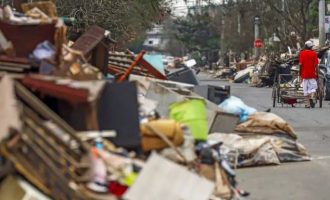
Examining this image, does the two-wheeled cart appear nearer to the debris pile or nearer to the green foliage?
the debris pile

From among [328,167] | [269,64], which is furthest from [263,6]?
[328,167]

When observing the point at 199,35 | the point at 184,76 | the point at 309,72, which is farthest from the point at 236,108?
the point at 199,35

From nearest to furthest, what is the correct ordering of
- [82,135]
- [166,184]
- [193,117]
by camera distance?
[166,184] < [82,135] < [193,117]

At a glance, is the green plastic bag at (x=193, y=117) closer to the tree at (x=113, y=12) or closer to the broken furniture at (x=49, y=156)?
the broken furniture at (x=49, y=156)

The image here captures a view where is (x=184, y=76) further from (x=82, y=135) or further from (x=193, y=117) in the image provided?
(x=82, y=135)

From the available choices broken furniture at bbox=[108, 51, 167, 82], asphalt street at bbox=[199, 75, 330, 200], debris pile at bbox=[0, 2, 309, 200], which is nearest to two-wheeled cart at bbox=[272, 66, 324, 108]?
asphalt street at bbox=[199, 75, 330, 200]

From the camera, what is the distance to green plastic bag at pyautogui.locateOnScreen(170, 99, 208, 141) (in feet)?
23.0

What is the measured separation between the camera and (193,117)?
7.11 metres

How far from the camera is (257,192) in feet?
31.0

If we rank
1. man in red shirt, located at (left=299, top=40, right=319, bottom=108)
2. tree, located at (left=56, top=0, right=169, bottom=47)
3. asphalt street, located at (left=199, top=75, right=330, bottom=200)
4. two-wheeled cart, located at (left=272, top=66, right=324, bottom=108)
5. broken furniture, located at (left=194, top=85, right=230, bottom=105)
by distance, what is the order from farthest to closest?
tree, located at (left=56, top=0, right=169, bottom=47) → two-wheeled cart, located at (left=272, top=66, right=324, bottom=108) → man in red shirt, located at (left=299, top=40, right=319, bottom=108) → broken furniture, located at (left=194, top=85, right=230, bottom=105) → asphalt street, located at (left=199, top=75, right=330, bottom=200)

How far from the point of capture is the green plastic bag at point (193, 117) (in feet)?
23.0

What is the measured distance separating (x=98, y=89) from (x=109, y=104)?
0.26m

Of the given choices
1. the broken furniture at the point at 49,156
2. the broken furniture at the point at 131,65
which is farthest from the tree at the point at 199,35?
the broken furniture at the point at 49,156

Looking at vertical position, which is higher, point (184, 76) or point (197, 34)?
point (184, 76)
